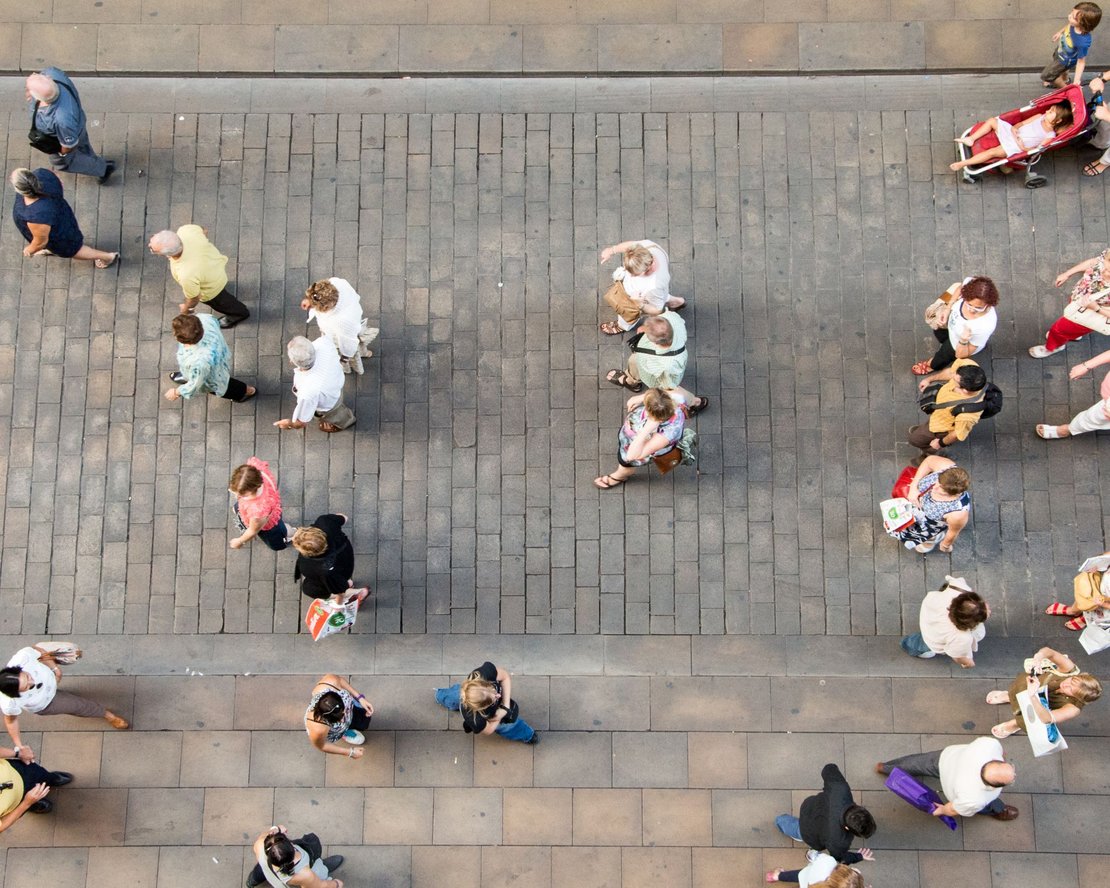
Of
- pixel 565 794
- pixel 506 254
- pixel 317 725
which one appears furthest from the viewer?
pixel 506 254

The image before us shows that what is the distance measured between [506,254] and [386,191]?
1.32m

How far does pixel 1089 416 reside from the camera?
789cm

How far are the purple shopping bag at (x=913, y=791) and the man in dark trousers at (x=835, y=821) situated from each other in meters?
0.62

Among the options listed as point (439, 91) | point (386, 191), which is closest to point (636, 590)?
point (386, 191)

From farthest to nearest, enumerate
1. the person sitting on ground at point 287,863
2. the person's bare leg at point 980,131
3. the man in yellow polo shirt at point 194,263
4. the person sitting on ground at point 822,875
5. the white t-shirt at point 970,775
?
the person's bare leg at point 980,131
the man in yellow polo shirt at point 194,263
the white t-shirt at point 970,775
the person sitting on ground at point 287,863
the person sitting on ground at point 822,875

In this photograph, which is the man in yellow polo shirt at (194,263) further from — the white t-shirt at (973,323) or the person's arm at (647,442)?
the white t-shirt at (973,323)

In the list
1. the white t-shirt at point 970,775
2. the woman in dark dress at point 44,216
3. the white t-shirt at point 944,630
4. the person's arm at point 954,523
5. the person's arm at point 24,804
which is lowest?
the person's arm at point 24,804

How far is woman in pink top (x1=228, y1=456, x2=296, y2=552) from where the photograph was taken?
23.0ft

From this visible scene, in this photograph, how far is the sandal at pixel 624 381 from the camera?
8203 millimetres

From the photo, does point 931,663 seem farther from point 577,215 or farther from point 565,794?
point 577,215

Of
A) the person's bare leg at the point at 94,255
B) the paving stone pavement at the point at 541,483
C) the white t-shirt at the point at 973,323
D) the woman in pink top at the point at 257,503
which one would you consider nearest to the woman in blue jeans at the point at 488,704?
the paving stone pavement at the point at 541,483

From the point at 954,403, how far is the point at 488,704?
427 cm

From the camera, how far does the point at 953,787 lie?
6859 millimetres

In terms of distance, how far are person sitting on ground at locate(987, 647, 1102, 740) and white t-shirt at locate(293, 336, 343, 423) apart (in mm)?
5726
